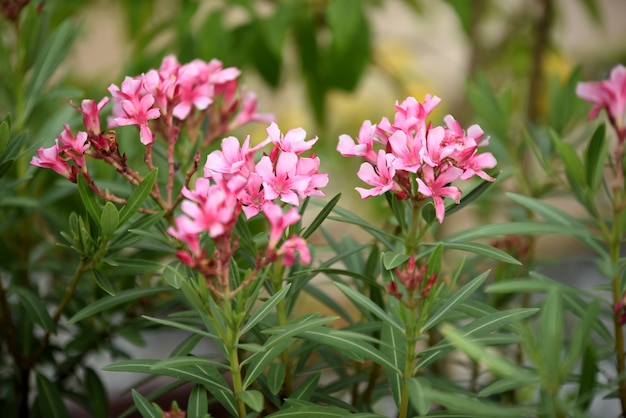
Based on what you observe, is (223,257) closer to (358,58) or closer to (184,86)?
(184,86)

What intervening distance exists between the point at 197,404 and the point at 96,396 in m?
0.25

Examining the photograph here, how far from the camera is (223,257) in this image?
471mm

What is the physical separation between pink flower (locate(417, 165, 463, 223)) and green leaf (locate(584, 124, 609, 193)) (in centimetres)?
14

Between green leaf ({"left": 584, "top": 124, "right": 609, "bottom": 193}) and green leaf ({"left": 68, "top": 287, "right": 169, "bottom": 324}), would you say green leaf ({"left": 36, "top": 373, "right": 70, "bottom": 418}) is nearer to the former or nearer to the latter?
green leaf ({"left": 68, "top": 287, "right": 169, "bottom": 324})

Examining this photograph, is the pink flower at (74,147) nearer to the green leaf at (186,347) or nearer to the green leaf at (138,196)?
the green leaf at (138,196)

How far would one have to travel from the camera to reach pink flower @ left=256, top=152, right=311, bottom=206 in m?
0.51

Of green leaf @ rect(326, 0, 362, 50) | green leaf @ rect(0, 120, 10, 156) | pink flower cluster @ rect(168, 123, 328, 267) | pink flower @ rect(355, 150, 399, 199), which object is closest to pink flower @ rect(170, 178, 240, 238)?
pink flower cluster @ rect(168, 123, 328, 267)

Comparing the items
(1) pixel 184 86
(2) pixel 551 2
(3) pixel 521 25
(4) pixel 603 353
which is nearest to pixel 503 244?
(4) pixel 603 353

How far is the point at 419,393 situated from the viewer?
0.45 m

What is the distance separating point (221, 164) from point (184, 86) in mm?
146

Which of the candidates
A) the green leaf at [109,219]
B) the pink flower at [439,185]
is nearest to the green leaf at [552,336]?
the pink flower at [439,185]

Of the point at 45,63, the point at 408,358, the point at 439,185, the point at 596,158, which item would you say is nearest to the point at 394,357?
the point at 408,358

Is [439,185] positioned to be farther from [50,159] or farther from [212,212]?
[50,159]

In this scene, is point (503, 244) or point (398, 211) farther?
point (503, 244)
